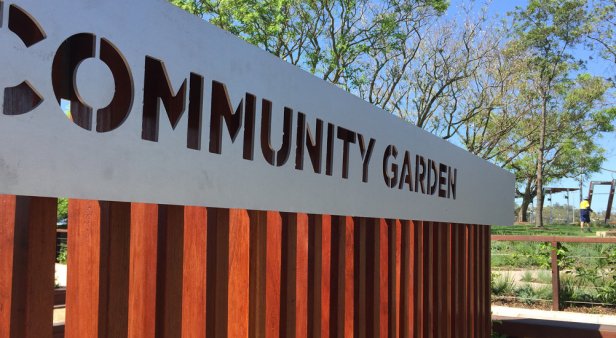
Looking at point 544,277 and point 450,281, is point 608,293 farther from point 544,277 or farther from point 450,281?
point 450,281

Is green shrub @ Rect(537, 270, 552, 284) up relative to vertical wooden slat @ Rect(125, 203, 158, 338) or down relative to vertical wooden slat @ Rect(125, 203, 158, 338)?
down

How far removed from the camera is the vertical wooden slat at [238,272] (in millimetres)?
1714

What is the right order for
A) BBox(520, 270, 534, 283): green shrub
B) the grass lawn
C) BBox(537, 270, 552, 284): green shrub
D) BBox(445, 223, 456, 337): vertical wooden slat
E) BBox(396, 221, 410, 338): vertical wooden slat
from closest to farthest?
BBox(396, 221, 410, 338): vertical wooden slat → BBox(445, 223, 456, 337): vertical wooden slat → BBox(537, 270, 552, 284): green shrub → BBox(520, 270, 534, 283): green shrub → the grass lawn

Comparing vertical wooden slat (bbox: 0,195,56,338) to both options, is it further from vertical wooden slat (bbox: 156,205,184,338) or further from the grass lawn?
the grass lawn

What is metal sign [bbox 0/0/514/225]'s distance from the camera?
0.97 meters

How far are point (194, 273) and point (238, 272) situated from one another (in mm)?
208

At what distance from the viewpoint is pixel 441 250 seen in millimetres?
3467

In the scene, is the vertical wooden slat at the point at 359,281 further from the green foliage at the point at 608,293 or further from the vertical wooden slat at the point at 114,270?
the green foliage at the point at 608,293

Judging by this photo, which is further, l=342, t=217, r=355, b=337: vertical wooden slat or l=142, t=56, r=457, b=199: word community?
l=342, t=217, r=355, b=337: vertical wooden slat

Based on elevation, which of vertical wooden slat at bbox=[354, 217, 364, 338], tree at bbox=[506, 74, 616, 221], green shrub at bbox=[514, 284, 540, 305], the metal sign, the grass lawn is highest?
tree at bbox=[506, 74, 616, 221]

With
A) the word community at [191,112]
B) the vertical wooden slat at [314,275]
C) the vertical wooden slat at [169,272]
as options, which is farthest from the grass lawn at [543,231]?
the vertical wooden slat at [169,272]

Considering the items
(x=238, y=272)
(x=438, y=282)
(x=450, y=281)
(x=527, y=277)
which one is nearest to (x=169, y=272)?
(x=238, y=272)

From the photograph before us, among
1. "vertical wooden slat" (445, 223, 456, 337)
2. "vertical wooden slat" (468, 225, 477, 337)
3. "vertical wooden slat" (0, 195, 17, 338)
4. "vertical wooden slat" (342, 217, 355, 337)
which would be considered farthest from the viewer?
"vertical wooden slat" (468, 225, 477, 337)

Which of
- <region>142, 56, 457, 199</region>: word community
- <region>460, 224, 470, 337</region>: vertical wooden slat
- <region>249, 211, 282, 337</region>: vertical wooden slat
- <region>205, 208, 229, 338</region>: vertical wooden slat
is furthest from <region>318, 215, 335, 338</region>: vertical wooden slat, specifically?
<region>460, 224, 470, 337</region>: vertical wooden slat
